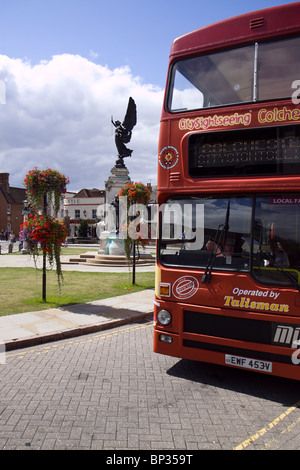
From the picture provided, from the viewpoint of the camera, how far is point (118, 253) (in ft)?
74.3

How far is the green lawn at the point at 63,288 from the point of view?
31.2ft

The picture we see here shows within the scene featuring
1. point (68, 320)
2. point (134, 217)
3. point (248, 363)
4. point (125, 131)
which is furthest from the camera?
point (125, 131)

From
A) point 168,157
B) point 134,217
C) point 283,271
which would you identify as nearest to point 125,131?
point 134,217

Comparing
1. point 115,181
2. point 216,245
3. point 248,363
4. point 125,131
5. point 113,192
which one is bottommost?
point 248,363

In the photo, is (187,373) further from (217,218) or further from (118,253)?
(118,253)

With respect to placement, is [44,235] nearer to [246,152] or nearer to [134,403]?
[134,403]

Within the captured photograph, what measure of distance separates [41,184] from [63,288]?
4.44 m

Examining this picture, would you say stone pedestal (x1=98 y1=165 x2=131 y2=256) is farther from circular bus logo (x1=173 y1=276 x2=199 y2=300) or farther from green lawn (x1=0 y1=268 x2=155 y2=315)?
circular bus logo (x1=173 y1=276 x2=199 y2=300)

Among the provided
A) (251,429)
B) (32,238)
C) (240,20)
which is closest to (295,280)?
(251,429)

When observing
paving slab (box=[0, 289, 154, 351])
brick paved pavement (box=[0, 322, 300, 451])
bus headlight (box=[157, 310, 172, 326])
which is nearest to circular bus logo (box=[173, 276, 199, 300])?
bus headlight (box=[157, 310, 172, 326])

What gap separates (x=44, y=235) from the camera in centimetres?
905

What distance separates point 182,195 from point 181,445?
302 cm

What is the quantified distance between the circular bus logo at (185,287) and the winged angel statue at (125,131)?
78.7 feet
